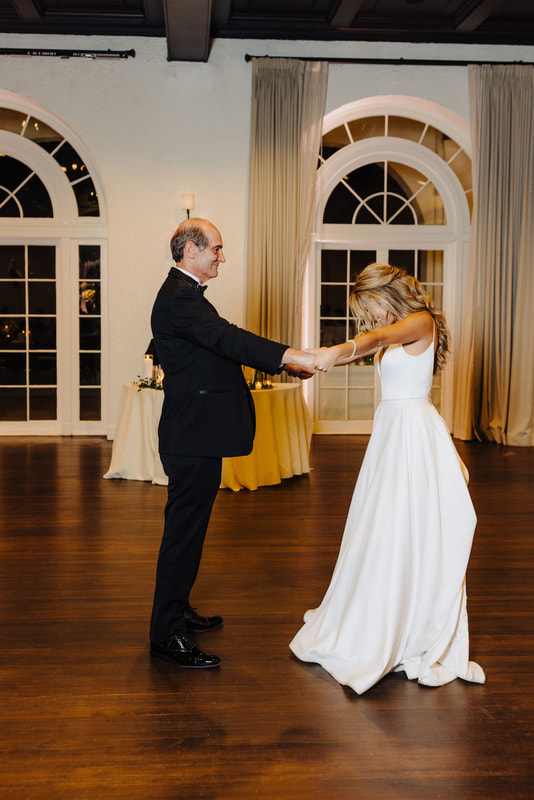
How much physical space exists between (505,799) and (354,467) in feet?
16.5

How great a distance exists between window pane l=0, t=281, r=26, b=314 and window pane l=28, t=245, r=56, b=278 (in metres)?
0.21

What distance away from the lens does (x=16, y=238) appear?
29.0 ft

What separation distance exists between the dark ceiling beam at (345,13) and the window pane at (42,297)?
14.4 ft

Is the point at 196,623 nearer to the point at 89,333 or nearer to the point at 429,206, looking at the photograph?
the point at 89,333

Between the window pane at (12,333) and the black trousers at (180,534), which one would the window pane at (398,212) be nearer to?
the window pane at (12,333)

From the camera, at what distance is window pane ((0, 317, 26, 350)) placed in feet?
29.4

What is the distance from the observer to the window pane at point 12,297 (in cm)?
894

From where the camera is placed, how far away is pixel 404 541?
276 centimetres

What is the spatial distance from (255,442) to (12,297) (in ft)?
14.5

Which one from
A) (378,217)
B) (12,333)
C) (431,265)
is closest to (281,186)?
(378,217)

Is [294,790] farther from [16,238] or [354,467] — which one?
[16,238]

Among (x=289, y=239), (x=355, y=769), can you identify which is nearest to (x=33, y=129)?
(x=289, y=239)

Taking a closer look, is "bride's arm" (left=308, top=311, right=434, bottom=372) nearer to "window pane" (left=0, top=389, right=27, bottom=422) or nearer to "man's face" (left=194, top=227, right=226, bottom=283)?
"man's face" (left=194, top=227, right=226, bottom=283)

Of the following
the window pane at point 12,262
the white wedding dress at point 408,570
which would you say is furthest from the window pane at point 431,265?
the white wedding dress at point 408,570
